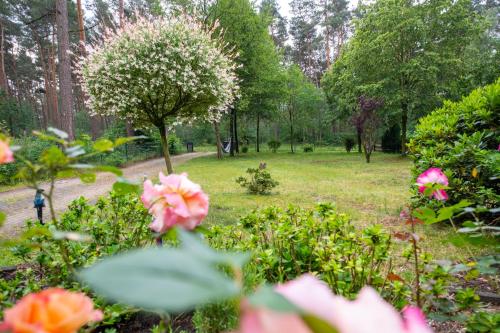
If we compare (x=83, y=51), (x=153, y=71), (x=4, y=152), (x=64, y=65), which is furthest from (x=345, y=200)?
(x=83, y=51)

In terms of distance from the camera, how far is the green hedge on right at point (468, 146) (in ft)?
10.6

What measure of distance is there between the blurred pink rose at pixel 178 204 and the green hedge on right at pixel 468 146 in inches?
117

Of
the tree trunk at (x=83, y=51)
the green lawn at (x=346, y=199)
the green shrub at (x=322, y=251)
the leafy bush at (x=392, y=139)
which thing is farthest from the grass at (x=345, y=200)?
the leafy bush at (x=392, y=139)

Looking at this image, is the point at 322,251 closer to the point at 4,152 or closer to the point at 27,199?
the point at 4,152

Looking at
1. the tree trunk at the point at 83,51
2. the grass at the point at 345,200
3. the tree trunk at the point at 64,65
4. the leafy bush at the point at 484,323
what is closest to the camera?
the leafy bush at the point at 484,323

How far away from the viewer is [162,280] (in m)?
0.19

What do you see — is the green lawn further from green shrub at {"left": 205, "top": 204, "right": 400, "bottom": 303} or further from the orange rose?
the orange rose

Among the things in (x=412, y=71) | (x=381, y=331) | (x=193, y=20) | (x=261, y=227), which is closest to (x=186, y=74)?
(x=193, y=20)

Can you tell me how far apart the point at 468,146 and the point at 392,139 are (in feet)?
55.7

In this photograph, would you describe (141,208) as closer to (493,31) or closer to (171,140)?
(171,140)

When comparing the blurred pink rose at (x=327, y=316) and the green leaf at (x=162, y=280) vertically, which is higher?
the green leaf at (x=162, y=280)

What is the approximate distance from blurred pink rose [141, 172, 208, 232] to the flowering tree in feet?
15.2

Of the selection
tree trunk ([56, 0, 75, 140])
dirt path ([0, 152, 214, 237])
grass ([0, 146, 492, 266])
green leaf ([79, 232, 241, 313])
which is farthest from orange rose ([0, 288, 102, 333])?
tree trunk ([56, 0, 75, 140])

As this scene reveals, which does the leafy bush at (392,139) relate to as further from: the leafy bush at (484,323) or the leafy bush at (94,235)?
the leafy bush at (484,323)
